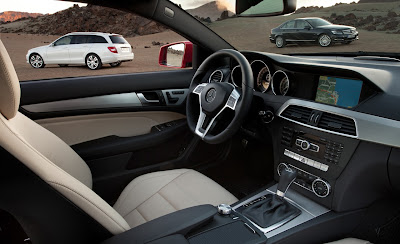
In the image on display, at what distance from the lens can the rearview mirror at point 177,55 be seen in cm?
281

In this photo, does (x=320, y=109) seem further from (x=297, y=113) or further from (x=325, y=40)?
(x=325, y=40)

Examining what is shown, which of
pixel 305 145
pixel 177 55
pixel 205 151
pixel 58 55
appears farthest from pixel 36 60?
pixel 305 145

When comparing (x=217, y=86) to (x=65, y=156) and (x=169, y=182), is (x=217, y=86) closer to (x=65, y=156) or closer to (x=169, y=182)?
(x=169, y=182)

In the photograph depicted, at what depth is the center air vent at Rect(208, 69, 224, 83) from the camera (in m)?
2.24

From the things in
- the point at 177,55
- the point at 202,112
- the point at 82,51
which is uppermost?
the point at 177,55

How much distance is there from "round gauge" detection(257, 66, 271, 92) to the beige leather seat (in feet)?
2.22

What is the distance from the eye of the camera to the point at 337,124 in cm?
162

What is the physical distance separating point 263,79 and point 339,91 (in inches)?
22.6

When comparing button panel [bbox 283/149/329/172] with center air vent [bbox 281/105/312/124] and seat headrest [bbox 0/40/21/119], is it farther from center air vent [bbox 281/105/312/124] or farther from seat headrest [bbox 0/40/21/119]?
seat headrest [bbox 0/40/21/119]

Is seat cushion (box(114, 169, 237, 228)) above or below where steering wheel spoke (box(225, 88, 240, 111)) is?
below

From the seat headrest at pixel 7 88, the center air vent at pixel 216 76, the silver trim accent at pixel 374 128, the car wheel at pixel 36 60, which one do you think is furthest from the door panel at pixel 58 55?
the silver trim accent at pixel 374 128

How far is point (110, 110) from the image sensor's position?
7.98ft

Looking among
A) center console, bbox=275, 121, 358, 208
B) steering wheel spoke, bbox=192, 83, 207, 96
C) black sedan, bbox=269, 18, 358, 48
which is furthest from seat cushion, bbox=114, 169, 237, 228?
black sedan, bbox=269, 18, 358, 48

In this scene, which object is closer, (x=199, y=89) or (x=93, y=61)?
(x=199, y=89)
